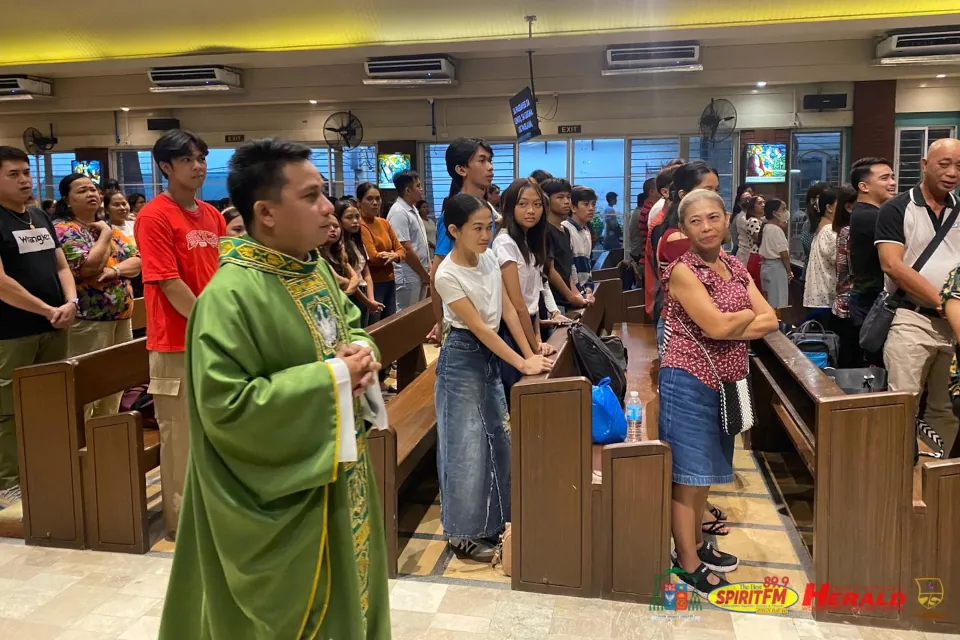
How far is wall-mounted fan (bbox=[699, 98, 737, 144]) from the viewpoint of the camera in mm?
9469

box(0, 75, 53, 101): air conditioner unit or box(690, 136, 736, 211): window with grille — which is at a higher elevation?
box(0, 75, 53, 101): air conditioner unit

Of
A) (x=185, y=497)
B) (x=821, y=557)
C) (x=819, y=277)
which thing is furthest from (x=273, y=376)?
(x=819, y=277)

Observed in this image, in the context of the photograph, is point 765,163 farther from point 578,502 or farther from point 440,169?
point 578,502

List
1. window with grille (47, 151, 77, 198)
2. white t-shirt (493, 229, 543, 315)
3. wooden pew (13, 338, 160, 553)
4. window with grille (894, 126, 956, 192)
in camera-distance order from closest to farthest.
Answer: wooden pew (13, 338, 160, 553) → white t-shirt (493, 229, 543, 315) → window with grille (894, 126, 956, 192) → window with grille (47, 151, 77, 198)

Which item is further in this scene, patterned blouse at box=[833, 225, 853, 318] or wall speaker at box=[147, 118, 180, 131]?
wall speaker at box=[147, 118, 180, 131]

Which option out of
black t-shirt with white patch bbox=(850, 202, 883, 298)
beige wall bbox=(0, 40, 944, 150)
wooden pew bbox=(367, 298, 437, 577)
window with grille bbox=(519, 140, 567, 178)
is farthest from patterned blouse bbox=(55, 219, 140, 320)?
window with grille bbox=(519, 140, 567, 178)

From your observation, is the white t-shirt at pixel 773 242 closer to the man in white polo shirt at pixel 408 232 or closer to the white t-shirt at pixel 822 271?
the white t-shirt at pixel 822 271

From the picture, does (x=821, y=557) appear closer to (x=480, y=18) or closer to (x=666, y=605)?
(x=666, y=605)

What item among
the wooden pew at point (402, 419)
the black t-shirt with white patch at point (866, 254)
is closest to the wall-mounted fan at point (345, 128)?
the wooden pew at point (402, 419)

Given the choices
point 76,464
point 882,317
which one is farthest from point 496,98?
point 76,464

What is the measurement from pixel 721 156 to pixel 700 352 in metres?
8.10

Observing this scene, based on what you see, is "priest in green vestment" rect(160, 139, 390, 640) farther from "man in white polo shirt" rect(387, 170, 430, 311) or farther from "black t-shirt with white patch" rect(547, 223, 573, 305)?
"man in white polo shirt" rect(387, 170, 430, 311)

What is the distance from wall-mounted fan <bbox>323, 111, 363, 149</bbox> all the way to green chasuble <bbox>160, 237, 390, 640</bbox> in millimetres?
9252

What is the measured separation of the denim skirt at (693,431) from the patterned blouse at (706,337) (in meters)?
0.04
